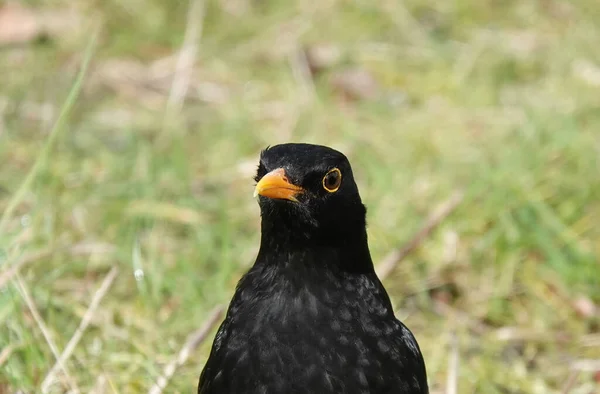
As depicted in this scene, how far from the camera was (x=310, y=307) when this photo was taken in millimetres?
3039

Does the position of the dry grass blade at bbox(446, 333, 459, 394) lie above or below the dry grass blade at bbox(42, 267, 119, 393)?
above

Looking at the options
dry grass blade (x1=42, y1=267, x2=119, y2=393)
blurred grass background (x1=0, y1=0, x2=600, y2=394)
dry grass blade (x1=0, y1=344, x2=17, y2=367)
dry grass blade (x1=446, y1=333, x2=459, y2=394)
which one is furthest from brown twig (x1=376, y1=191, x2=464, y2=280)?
dry grass blade (x1=0, y1=344, x2=17, y2=367)

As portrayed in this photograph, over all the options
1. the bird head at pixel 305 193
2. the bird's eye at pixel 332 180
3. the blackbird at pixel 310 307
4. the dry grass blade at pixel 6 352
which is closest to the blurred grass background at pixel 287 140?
the dry grass blade at pixel 6 352

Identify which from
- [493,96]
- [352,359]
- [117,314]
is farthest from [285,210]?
[493,96]

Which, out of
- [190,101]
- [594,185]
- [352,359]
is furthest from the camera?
[190,101]

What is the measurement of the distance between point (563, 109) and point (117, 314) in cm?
339

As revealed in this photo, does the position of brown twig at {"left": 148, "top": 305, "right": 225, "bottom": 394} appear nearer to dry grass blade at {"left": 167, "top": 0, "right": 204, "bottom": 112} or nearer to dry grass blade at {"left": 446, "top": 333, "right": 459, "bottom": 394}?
dry grass blade at {"left": 446, "top": 333, "right": 459, "bottom": 394}

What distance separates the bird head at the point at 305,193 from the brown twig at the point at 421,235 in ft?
6.03

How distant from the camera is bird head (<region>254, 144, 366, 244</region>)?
301 cm

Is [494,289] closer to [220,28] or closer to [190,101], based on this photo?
[190,101]

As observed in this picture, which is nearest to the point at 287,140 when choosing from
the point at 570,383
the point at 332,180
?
the point at 570,383

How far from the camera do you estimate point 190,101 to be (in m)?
7.09

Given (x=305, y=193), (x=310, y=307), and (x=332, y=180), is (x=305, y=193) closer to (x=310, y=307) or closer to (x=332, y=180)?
(x=332, y=180)

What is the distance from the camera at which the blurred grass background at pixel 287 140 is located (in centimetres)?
447
